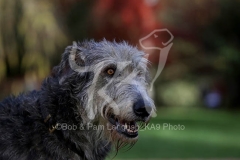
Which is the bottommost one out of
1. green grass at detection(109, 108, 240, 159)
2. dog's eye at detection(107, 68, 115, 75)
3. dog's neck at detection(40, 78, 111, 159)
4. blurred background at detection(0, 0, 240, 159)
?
dog's neck at detection(40, 78, 111, 159)

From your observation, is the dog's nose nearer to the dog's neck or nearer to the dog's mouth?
the dog's mouth

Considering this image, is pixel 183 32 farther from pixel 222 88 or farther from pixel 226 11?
pixel 222 88

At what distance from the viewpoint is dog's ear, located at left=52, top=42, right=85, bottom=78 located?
5478 millimetres

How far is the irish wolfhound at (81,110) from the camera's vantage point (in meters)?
5.11

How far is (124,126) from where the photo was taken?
531cm

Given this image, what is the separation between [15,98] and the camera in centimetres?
555

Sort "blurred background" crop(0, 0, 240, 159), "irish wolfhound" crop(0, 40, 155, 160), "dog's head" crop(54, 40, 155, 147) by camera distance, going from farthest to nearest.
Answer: "blurred background" crop(0, 0, 240, 159) < "dog's head" crop(54, 40, 155, 147) < "irish wolfhound" crop(0, 40, 155, 160)

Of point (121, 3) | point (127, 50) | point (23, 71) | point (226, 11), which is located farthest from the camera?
point (226, 11)

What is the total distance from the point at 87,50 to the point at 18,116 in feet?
3.28

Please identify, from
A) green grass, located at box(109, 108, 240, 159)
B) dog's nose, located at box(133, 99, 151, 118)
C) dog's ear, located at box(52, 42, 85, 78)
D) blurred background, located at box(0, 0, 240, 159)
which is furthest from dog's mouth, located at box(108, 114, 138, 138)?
green grass, located at box(109, 108, 240, 159)

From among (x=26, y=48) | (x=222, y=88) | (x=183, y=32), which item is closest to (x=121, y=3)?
(x=26, y=48)

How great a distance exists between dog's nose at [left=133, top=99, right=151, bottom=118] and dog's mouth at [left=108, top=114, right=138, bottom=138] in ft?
0.51

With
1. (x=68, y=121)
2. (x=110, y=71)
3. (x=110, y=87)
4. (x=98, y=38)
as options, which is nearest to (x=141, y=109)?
(x=110, y=87)

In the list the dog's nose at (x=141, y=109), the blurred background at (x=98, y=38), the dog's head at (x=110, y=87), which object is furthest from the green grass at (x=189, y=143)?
the dog's nose at (x=141, y=109)
